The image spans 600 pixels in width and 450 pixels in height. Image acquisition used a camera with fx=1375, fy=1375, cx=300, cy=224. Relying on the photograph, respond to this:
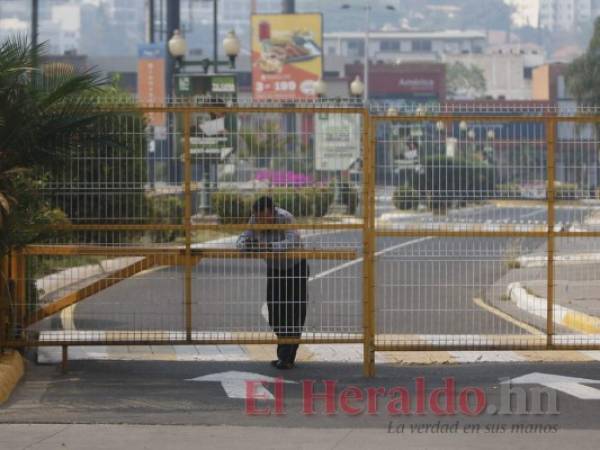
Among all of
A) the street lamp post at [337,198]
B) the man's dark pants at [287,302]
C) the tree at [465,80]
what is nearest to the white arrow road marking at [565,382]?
the man's dark pants at [287,302]

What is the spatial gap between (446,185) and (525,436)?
331 centimetres

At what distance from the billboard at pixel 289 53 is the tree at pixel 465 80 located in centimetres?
8713

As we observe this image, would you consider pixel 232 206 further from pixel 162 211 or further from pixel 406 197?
pixel 162 211

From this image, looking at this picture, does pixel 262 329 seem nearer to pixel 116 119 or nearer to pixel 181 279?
pixel 181 279

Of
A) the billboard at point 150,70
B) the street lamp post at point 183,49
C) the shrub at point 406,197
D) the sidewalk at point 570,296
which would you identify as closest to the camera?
the shrub at point 406,197

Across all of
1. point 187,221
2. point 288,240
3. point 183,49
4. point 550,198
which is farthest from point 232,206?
point 183,49

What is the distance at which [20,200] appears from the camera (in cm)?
1188

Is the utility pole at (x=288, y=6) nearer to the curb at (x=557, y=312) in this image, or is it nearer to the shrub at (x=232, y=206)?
the curb at (x=557, y=312)

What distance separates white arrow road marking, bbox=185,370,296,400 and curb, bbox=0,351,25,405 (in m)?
1.45

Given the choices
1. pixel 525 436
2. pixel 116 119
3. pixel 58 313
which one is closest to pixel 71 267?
pixel 58 313

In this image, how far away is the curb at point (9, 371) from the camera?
10680mm

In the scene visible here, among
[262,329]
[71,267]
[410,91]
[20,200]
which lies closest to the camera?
[20,200]

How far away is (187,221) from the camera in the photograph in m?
11.9

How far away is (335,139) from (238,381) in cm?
247
